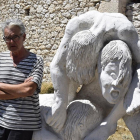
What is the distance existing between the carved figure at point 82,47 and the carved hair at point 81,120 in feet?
0.20

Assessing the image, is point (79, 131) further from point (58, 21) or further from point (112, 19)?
point (58, 21)

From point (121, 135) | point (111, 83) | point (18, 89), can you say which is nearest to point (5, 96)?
point (18, 89)

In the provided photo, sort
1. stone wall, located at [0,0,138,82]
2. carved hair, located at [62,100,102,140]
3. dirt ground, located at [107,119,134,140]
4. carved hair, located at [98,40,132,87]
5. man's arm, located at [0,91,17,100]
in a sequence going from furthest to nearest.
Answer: stone wall, located at [0,0,138,82], dirt ground, located at [107,119,134,140], carved hair, located at [62,100,102,140], man's arm, located at [0,91,17,100], carved hair, located at [98,40,132,87]

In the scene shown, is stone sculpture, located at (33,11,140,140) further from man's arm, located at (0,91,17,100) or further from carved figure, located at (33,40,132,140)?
man's arm, located at (0,91,17,100)

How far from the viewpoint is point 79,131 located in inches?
94.8

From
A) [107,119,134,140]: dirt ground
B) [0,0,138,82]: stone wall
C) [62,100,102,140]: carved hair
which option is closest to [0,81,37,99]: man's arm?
[62,100,102,140]: carved hair

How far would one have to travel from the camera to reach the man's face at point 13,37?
2.29 meters

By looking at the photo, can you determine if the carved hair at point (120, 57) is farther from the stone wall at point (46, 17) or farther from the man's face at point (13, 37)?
the stone wall at point (46, 17)

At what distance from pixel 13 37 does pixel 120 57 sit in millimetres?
761

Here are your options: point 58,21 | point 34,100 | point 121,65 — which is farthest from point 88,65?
point 58,21

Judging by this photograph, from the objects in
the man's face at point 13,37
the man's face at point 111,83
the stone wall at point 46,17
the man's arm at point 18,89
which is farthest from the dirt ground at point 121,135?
the stone wall at point 46,17

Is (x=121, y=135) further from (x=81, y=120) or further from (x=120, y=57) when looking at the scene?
(x=120, y=57)

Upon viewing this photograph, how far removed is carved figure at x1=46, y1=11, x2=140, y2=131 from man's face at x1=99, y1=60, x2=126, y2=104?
3.9 inches

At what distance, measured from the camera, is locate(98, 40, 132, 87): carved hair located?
214cm
